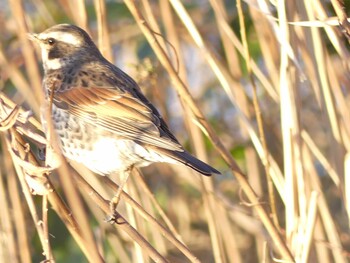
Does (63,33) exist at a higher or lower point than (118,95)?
higher

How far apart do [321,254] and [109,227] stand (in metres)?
1.06

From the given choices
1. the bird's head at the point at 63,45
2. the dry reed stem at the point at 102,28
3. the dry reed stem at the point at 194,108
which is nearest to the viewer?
the dry reed stem at the point at 194,108

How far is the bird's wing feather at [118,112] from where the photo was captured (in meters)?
3.07

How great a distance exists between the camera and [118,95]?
11.1 ft

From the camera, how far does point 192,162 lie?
9.24 feet

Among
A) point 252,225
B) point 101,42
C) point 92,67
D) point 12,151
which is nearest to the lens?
point 12,151

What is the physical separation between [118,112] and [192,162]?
56 cm

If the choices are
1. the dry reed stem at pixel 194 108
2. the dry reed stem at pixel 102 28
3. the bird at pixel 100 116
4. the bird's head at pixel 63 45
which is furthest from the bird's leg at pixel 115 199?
the bird's head at pixel 63 45

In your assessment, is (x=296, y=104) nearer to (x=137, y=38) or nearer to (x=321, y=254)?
(x=321, y=254)

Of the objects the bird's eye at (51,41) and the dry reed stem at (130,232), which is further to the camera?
the bird's eye at (51,41)

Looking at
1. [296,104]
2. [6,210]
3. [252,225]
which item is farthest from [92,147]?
[252,225]

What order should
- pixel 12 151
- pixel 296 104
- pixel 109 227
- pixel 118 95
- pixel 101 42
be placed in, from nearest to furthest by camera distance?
pixel 12 151, pixel 296 104, pixel 101 42, pixel 118 95, pixel 109 227

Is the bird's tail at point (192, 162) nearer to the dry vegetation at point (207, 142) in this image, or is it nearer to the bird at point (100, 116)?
the bird at point (100, 116)

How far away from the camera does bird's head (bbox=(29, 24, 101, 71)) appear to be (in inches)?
142
